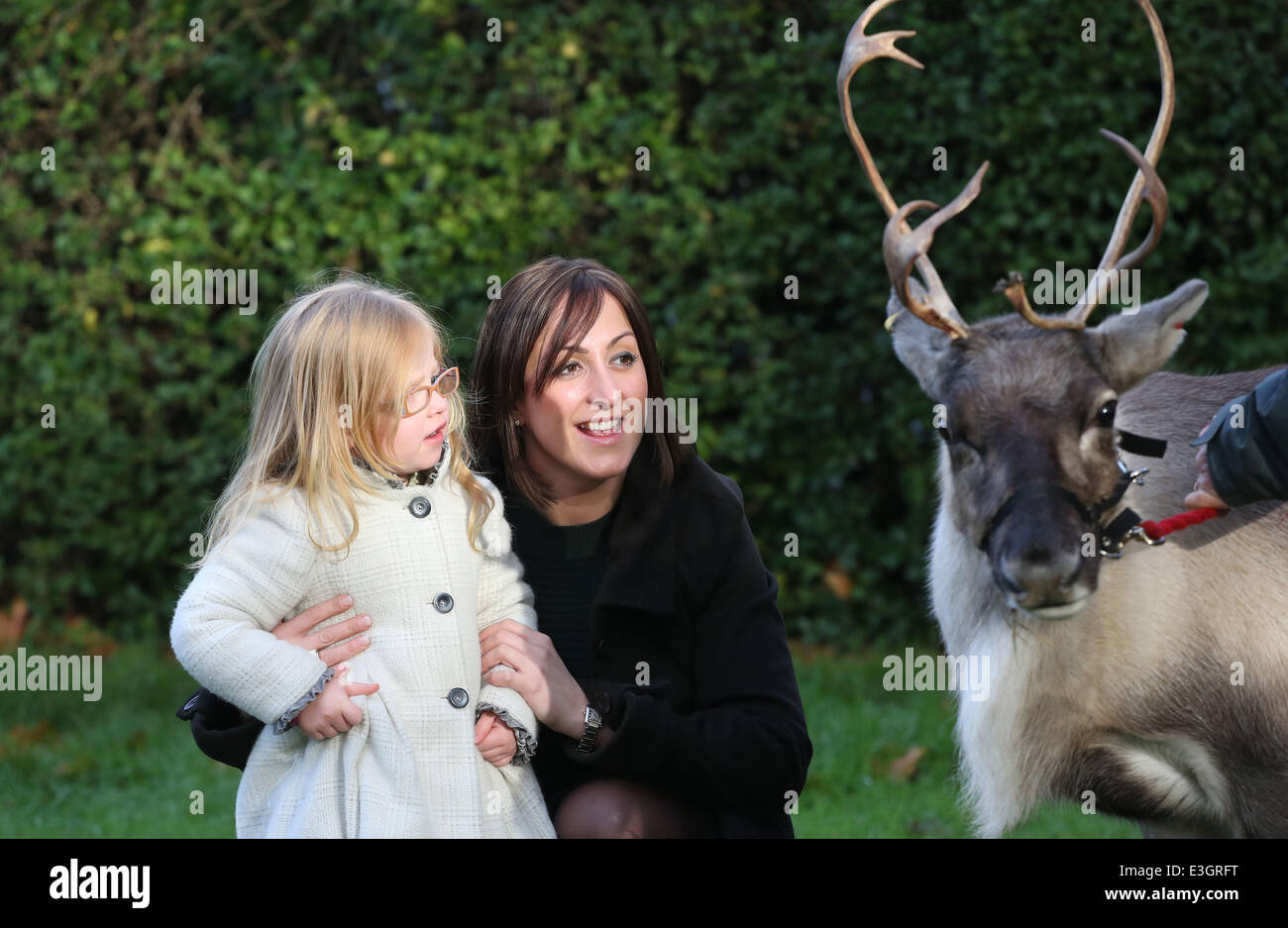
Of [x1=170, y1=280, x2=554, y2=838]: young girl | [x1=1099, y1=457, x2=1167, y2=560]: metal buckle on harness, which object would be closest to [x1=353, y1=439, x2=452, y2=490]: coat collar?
[x1=170, y1=280, x2=554, y2=838]: young girl

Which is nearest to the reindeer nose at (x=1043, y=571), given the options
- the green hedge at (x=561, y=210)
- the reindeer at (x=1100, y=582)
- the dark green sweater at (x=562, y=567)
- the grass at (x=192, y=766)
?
the reindeer at (x=1100, y=582)

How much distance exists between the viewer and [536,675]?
2885mm

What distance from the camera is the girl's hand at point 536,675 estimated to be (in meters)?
2.87

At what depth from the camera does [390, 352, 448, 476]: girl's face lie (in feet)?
9.49

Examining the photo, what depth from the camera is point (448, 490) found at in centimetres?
298

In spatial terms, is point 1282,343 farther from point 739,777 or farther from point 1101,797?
point 739,777

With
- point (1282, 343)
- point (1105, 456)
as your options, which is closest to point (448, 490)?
point (1105, 456)

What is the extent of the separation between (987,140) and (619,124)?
164 cm

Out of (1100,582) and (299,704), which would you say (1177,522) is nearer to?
(1100,582)

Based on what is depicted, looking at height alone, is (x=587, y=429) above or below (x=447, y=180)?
below

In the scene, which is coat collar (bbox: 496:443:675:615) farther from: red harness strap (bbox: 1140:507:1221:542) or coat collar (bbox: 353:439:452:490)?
red harness strap (bbox: 1140:507:1221:542)

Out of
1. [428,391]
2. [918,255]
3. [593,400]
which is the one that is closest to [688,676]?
[593,400]

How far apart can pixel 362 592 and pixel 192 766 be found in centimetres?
320
